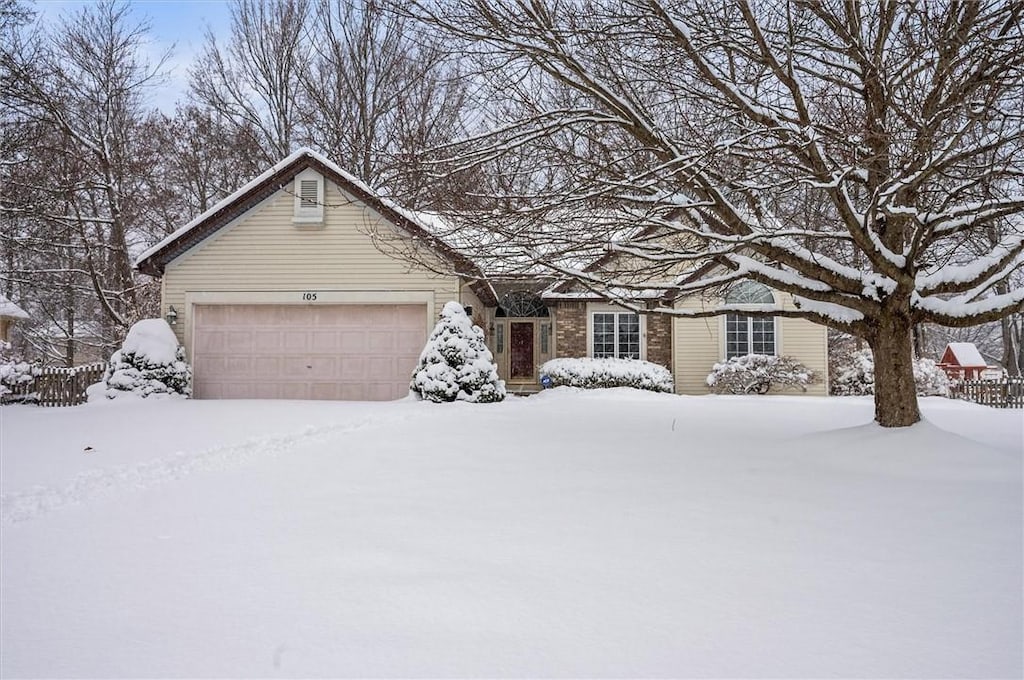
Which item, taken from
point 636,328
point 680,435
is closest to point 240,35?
point 636,328

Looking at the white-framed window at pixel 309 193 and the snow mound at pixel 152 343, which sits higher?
the white-framed window at pixel 309 193

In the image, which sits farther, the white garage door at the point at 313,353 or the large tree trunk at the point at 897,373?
the white garage door at the point at 313,353

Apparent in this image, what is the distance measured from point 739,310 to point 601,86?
336 centimetres

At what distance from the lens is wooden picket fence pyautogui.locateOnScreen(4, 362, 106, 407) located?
15273 mm

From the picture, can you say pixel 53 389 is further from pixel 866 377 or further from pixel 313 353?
pixel 866 377

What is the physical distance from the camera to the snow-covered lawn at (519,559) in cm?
268

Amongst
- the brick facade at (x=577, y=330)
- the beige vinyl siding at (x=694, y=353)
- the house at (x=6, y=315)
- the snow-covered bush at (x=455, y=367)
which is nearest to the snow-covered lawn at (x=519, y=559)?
the snow-covered bush at (x=455, y=367)

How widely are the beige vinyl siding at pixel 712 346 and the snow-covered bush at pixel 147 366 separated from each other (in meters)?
12.3

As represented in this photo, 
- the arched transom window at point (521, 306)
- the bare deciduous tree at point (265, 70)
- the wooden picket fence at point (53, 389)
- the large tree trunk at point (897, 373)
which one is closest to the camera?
the large tree trunk at point (897, 373)

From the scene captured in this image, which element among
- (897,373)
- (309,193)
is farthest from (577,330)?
(897,373)

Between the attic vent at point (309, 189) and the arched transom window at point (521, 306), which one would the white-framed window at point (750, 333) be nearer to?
the arched transom window at point (521, 306)

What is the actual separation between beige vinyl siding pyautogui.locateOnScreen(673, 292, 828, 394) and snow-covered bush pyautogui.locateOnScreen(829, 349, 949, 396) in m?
1.47

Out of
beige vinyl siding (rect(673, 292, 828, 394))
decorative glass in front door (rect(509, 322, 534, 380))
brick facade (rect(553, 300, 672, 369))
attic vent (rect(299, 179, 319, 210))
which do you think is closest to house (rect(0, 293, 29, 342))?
attic vent (rect(299, 179, 319, 210))

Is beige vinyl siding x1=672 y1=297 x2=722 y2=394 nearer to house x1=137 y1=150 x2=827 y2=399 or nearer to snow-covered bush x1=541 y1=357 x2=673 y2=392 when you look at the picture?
snow-covered bush x1=541 y1=357 x2=673 y2=392
